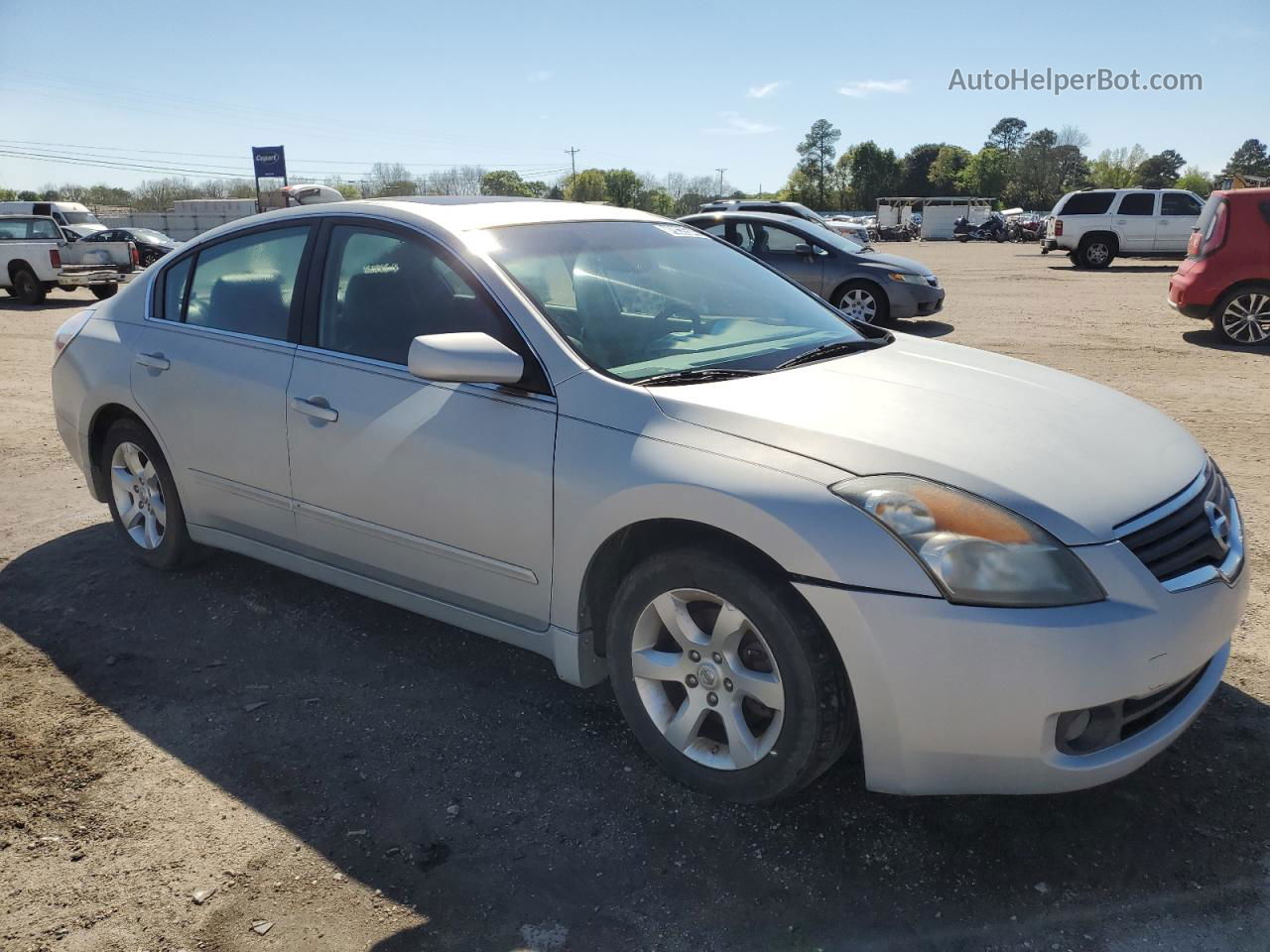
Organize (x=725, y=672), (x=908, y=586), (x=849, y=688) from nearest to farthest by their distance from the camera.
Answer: (x=908, y=586)
(x=849, y=688)
(x=725, y=672)

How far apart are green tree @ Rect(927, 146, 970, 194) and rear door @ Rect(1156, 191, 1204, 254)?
113 metres

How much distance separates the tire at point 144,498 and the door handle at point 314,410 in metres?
1.07

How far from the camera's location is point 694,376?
293 cm

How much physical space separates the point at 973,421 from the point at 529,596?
4.63 feet

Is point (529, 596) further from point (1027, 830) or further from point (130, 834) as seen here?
point (1027, 830)

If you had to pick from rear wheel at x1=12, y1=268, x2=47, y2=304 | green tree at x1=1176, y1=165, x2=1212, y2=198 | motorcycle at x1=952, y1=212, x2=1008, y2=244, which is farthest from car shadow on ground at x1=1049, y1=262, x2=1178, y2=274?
green tree at x1=1176, y1=165, x2=1212, y2=198

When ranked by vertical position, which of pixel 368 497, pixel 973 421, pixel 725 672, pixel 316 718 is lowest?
pixel 316 718

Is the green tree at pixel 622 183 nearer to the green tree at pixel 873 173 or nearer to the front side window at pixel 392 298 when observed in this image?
the green tree at pixel 873 173

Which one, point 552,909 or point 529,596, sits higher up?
point 529,596

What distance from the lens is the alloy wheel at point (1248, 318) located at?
10.7m

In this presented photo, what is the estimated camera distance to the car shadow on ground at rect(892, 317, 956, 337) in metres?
12.6

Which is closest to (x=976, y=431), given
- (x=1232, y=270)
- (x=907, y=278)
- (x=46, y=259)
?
(x=1232, y=270)

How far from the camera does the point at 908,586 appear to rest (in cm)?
225

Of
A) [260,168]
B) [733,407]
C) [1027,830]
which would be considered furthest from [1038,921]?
[260,168]
